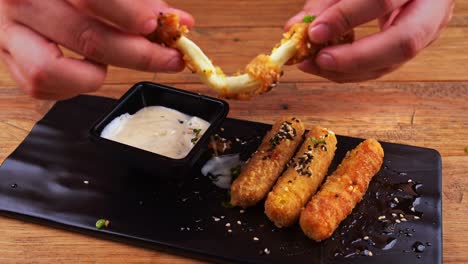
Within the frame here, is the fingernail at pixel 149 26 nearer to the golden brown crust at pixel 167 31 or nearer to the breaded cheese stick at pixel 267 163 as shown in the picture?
the golden brown crust at pixel 167 31

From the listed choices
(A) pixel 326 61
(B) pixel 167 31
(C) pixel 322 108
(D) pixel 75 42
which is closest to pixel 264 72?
(A) pixel 326 61

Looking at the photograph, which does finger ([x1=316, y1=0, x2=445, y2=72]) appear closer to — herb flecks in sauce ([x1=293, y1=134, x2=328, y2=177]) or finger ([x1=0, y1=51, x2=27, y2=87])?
herb flecks in sauce ([x1=293, y1=134, x2=328, y2=177])

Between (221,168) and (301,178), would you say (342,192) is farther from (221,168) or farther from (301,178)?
(221,168)

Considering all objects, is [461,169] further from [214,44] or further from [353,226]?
[214,44]

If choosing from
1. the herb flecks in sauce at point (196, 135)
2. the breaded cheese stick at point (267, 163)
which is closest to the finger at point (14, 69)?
the herb flecks in sauce at point (196, 135)

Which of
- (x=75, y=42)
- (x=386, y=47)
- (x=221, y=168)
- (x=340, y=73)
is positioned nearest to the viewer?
(x=75, y=42)

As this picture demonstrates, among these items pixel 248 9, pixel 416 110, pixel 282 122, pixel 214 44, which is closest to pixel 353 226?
pixel 282 122

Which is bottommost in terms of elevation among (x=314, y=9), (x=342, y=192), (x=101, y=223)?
(x=342, y=192)
